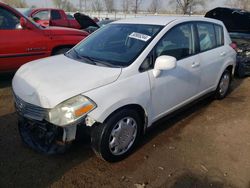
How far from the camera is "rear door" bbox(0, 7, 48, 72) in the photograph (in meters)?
5.44

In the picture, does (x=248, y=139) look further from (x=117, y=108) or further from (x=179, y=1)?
(x=179, y=1)

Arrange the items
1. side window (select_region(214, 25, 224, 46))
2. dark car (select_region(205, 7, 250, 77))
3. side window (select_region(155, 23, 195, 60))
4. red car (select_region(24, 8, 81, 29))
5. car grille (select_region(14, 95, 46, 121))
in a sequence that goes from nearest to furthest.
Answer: car grille (select_region(14, 95, 46, 121)) < side window (select_region(155, 23, 195, 60)) < side window (select_region(214, 25, 224, 46)) < dark car (select_region(205, 7, 250, 77)) < red car (select_region(24, 8, 81, 29))

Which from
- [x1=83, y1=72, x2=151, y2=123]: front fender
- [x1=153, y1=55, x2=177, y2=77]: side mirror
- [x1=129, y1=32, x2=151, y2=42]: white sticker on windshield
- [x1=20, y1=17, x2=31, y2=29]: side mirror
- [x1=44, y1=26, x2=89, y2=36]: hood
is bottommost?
[x1=83, y1=72, x2=151, y2=123]: front fender

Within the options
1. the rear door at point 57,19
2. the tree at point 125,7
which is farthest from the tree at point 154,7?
the rear door at point 57,19

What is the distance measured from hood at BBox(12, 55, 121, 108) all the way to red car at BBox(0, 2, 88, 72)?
2307mm

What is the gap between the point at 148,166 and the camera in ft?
10.5

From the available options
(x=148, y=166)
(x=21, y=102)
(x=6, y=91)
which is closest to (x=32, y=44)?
(x=6, y=91)

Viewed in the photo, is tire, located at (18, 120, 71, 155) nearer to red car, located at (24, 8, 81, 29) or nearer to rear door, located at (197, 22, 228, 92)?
rear door, located at (197, 22, 228, 92)

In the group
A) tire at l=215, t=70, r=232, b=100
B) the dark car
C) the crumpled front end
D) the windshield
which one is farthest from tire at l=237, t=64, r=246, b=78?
the crumpled front end

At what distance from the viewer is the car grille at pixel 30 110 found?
2.86 meters

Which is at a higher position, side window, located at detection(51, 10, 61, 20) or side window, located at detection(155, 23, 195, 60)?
side window, located at detection(155, 23, 195, 60)

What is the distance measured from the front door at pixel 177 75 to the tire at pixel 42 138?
1.25 meters

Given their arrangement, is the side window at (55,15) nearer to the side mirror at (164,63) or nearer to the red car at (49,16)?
the red car at (49,16)

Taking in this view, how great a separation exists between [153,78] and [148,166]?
1.07 metres
